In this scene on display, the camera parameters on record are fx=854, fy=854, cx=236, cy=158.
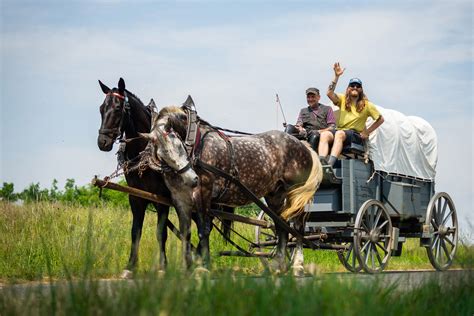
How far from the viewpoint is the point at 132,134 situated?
1076 centimetres

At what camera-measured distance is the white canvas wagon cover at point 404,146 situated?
13.3 metres

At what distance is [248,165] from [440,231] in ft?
14.9

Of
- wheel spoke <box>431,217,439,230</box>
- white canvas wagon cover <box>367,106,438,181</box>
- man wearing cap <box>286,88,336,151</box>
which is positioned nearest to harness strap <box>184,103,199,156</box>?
man wearing cap <box>286,88,336,151</box>

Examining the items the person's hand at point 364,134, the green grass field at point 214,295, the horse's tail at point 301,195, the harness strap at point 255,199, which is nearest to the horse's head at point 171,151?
the harness strap at point 255,199

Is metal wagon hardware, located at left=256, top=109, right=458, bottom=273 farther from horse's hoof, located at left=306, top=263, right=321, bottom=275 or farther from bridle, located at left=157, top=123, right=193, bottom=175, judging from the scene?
horse's hoof, located at left=306, top=263, right=321, bottom=275

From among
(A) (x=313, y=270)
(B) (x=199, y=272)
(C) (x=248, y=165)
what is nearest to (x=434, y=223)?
(C) (x=248, y=165)

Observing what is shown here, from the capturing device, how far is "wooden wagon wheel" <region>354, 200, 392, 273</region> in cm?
1205

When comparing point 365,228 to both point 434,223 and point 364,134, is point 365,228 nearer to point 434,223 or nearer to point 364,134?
point 364,134

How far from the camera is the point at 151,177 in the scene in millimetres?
10602

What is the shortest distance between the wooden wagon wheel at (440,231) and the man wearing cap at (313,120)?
2.47 m

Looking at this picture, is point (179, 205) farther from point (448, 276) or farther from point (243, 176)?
point (448, 276)

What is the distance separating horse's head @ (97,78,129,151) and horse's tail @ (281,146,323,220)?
2515 mm

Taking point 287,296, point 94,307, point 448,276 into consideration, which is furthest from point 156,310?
point 448,276

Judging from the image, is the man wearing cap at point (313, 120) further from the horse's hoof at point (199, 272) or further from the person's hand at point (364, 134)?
the horse's hoof at point (199, 272)
